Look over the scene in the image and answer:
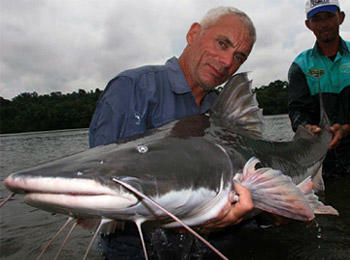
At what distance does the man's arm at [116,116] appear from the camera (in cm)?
190

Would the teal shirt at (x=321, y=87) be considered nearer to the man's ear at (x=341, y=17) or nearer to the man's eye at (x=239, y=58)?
the man's ear at (x=341, y=17)

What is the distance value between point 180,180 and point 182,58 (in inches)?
62.6


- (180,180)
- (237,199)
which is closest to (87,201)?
(180,180)

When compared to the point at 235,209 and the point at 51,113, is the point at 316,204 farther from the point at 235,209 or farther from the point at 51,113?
the point at 51,113

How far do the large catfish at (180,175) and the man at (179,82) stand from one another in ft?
1.08

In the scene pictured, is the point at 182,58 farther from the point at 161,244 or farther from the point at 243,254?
the point at 243,254

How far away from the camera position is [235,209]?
5.22 ft

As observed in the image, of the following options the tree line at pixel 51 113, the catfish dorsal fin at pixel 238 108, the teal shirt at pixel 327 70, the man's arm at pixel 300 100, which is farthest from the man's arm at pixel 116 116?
the tree line at pixel 51 113

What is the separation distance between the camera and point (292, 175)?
2.32m

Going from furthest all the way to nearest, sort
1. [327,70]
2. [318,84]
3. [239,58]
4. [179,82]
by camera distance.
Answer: [327,70]
[318,84]
[239,58]
[179,82]

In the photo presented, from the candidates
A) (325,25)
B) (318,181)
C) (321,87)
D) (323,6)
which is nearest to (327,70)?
(321,87)

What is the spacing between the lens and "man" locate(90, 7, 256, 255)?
1943mm

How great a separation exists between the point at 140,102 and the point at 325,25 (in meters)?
3.39

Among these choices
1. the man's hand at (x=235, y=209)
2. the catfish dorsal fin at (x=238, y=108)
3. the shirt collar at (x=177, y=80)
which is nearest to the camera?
the man's hand at (x=235, y=209)
